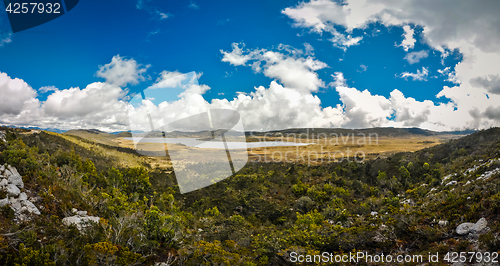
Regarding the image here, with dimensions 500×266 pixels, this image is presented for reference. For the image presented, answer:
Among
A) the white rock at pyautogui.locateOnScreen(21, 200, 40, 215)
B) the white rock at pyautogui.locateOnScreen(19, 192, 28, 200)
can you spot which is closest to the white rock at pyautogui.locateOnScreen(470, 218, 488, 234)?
the white rock at pyautogui.locateOnScreen(21, 200, 40, 215)

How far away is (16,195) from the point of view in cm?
1017

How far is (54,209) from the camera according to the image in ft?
37.3

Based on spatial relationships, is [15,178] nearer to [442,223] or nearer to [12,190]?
[12,190]

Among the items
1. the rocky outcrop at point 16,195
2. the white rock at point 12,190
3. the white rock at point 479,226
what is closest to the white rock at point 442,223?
the white rock at point 479,226

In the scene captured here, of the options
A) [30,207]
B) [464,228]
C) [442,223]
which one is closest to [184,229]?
[30,207]

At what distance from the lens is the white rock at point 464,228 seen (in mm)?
9728

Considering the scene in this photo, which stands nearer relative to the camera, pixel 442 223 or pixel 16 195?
pixel 16 195

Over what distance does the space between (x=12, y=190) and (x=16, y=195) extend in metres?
0.27

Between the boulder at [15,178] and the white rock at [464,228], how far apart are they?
20638 millimetres

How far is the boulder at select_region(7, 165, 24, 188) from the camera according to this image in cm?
1075

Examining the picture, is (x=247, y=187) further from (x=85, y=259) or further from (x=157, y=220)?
(x=85, y=259)

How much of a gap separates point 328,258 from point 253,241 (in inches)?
200

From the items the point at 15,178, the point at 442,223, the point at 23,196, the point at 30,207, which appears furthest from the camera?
the point at 442,223

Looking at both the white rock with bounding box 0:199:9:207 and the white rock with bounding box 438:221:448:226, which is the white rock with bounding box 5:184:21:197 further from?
the white rock with bounding box 438:221:448:226
